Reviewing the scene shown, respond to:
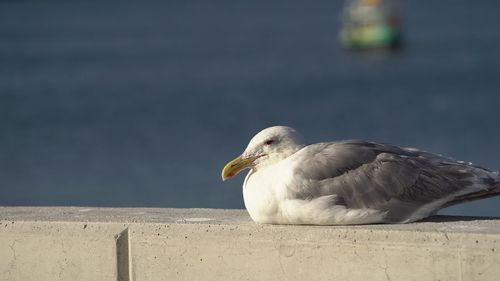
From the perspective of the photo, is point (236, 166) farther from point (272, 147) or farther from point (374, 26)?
point (374, 26)

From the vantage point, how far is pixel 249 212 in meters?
5.74

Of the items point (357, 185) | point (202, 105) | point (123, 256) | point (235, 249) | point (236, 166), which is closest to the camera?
point (235, 249)

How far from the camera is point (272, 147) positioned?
6113 millimetres

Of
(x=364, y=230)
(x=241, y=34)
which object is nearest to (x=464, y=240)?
(x=364, y=230)

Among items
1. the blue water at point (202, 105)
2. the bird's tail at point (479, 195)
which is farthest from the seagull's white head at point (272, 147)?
the blue water at point (202, 105)

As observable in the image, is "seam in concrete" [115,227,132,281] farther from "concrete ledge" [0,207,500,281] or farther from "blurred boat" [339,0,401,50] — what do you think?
"blurred boat" [339,0,401,50]

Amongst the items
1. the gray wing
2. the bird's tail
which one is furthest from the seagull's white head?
the bird's tail

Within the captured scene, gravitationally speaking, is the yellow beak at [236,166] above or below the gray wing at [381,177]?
above

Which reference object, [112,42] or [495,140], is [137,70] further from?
[495,140]

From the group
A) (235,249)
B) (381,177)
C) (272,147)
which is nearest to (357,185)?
(381,177)

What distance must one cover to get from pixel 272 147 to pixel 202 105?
A: 32.8 m

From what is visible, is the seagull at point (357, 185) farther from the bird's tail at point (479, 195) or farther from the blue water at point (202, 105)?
the blue water at point (202, 105)

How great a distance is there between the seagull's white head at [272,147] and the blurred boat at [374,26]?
1936 inches

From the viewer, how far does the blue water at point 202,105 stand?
22603 mm
